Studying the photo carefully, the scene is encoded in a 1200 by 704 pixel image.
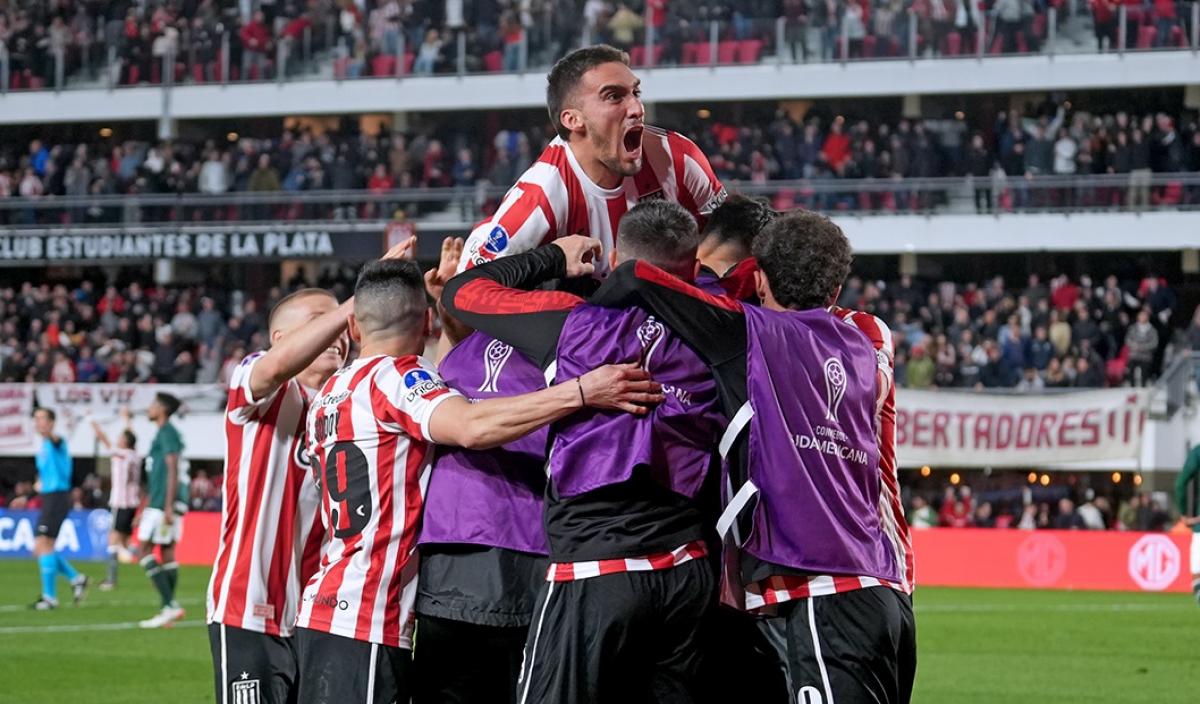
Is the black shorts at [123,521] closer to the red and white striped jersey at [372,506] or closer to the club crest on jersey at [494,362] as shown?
the red and white striped jersey at [372,506]

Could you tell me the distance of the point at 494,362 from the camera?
5.89 meters

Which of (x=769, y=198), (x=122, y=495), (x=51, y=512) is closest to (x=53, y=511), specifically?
(x=51, y=512)

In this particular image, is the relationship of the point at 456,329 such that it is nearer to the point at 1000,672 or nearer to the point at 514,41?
the point at 1000,672

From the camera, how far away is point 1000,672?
13.6m

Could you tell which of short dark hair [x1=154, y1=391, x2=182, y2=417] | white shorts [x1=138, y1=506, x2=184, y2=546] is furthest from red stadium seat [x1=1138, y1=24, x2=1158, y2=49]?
white shorts [x1=138, y1=506, x2=184, y2=546]

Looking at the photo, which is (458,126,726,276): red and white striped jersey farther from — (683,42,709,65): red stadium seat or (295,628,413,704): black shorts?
(683,42,709,65): red stadium seat

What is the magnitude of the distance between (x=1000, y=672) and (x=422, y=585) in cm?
883

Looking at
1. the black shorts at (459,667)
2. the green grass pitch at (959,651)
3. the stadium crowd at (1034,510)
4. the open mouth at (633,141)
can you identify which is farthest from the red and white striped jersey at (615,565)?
the stadium crowd at (1034,510)

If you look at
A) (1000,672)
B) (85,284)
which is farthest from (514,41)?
(1000,672)

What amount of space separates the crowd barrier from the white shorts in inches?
431

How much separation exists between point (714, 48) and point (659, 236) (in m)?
30.3

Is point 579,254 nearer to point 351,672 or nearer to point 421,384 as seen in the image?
point 421,384

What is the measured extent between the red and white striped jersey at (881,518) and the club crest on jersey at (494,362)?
1.11 meters

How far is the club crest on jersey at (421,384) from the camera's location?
18.4 ft
